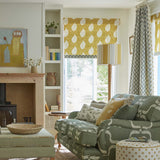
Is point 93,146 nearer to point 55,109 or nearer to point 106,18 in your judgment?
point 55,109

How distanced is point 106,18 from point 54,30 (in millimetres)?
1125

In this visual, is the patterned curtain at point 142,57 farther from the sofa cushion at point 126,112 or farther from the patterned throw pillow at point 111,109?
the sofa cushion at point 126,112

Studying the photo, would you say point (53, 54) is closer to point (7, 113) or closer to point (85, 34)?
point (85, 34)

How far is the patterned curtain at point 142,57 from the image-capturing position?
6.00m

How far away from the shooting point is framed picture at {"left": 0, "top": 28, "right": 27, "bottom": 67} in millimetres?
6695

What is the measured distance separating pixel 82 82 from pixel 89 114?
2287 mm

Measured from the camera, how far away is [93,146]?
4148 mm

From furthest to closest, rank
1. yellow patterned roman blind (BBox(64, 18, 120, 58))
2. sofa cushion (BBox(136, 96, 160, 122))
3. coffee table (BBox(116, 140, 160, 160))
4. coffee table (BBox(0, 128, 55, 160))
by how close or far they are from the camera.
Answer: yellow patterned roman blind (BBox(64, 18, 120, 58)), sofa cushion (BBox(136, 96, 160, 122)), coffee table (BBox(0, 128, 55, 160)), coffee table (BBox(116, 140, 160, 160))

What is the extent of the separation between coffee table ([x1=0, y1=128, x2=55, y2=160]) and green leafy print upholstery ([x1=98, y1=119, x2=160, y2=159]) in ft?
1.92

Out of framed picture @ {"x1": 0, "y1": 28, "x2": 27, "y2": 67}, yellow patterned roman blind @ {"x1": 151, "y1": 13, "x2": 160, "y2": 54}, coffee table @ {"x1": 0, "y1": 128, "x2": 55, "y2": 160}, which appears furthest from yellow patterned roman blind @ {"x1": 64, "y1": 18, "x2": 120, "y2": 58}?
coffee table @ {"x1": 0, "y1": 128, "x2": 55, "y2": 160}

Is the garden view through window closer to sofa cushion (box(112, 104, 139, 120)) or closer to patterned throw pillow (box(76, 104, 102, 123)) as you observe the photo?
patterned throw pillow (box(76, 104, 102, 123))

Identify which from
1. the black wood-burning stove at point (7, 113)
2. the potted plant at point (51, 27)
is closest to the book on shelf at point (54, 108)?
the black wood-burning stove at point (7, 113)

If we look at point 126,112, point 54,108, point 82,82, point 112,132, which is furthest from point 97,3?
point 112,132

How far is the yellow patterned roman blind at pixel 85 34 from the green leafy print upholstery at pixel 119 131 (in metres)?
3.28
